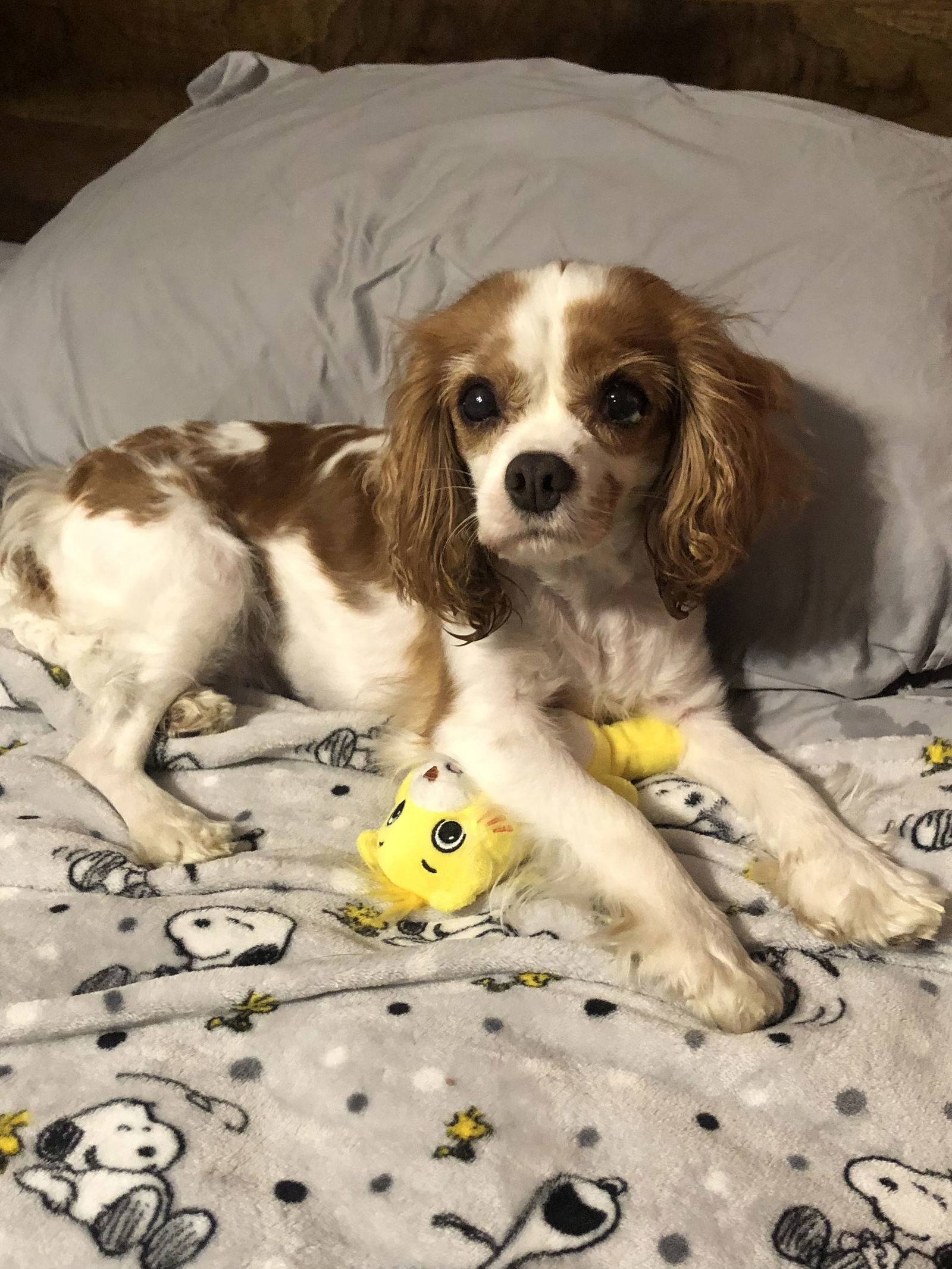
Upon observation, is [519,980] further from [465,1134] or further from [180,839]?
[180,839]

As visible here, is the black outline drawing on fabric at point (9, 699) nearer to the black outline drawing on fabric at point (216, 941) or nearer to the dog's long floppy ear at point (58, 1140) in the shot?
the black outline drawing on fabric at point (216, 941)

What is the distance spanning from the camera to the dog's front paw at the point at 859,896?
4.92 feet

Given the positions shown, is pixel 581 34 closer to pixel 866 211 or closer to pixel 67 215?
pixel 866 211

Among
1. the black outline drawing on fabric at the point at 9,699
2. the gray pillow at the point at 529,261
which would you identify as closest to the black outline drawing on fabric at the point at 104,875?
the black outline drawing on fabric at the point at 9,699

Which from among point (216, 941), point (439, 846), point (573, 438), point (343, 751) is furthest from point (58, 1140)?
point (573, 438)

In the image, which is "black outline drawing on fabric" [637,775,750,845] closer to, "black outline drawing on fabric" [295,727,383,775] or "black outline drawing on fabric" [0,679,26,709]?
"black outline drawing on fabric" [295,727,383,775]

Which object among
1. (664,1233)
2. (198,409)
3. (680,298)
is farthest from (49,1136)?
(198,409)

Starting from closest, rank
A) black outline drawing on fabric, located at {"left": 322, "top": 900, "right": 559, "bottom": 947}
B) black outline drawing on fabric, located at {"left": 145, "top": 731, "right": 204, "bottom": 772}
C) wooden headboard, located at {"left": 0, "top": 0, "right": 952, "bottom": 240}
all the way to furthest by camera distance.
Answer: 1. black outline drawing on fabric, located at {"left": 322, "top": 900, "right": 559, "bottom": 947}
2. black outline drawing on fabric, located at {"left": 145, "top": 731, "right": 204, "bottom": 772}
3. wooden headboard, located at {"left": 0, "top": 0, "right": 952, "bottom": 240}

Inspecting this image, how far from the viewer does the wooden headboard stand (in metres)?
2.59

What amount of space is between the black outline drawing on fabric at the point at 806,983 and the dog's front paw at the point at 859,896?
50 mm

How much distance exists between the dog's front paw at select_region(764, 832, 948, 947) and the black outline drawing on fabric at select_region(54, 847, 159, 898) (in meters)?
1.07

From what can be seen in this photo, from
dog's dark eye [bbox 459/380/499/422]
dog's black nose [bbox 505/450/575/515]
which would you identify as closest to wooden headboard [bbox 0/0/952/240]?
dog's dark eye [bbox 459/380/499/422]

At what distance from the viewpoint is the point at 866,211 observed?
1997 millimetres

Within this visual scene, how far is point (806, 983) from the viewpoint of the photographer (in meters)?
1.46
